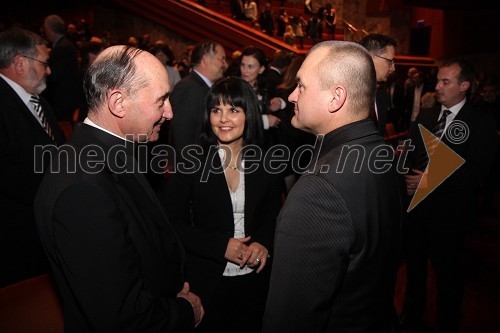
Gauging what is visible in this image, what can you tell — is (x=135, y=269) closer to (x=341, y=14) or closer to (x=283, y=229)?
(x=283, y=229)

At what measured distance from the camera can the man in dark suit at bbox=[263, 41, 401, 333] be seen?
1015 mm

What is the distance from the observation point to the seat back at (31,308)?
1.19 meters

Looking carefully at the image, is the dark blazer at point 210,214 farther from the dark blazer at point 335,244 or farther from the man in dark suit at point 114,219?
the dark blazer at point 335,244

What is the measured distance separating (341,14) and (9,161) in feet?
54.4

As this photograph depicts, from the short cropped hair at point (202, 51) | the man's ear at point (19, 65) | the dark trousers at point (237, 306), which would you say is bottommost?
the dark trousers at point (237, 306)

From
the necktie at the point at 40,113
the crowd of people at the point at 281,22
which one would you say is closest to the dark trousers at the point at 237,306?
the necktie at the point at 40,113

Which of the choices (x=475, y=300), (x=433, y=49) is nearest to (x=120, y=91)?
(x=475, y=300)

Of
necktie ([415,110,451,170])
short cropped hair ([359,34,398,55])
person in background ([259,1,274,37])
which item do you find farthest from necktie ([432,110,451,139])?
person in background ([259,1,274,37])

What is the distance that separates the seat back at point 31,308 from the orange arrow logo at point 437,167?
2.11 m

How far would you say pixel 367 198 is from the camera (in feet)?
3.44

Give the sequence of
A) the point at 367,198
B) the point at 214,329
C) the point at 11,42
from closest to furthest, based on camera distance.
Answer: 1. the point at 367,198
2. the point at 214,329
3. the point at 11,42

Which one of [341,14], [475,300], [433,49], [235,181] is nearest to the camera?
[235,181]

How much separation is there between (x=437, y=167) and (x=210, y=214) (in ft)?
4.96

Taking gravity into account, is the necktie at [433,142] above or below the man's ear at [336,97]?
below
